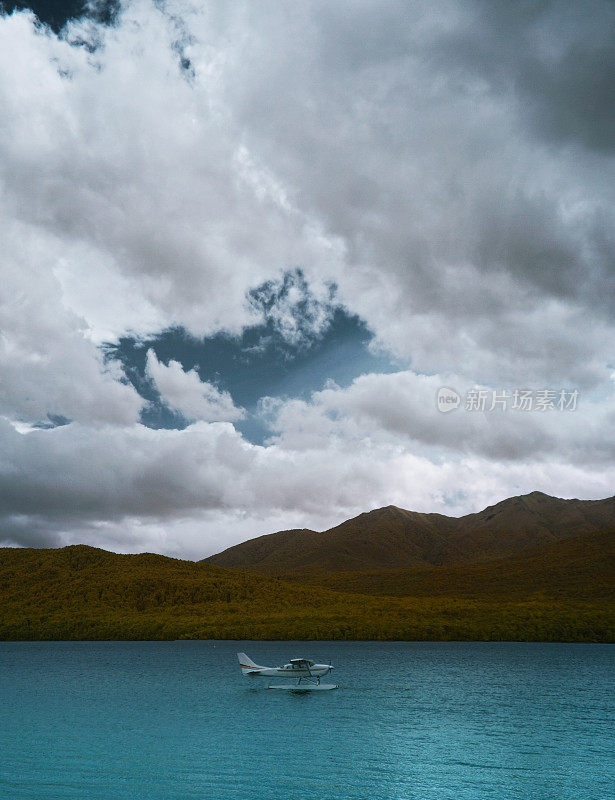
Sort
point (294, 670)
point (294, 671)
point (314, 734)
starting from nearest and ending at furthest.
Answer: point (314, 734) → point (294, 670) → point (294, 671)

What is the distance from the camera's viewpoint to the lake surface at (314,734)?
133 ft

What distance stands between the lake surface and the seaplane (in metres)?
2.62

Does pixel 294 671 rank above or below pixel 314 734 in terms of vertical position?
above

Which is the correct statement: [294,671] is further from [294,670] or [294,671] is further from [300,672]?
[300,672]

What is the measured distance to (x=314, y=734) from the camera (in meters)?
58.2

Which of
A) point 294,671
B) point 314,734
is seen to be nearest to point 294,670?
point 294,671

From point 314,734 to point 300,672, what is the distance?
3289 centimetres

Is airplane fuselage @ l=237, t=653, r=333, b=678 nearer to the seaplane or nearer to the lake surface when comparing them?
the seaplane

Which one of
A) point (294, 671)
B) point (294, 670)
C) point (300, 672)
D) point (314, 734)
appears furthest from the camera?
point (294, 671)

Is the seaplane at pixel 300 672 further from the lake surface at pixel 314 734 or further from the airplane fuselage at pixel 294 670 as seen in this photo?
the lake surface at pixel 314 734

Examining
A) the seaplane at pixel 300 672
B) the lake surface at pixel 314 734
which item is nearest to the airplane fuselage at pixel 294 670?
the seaplane at pixel 300 672

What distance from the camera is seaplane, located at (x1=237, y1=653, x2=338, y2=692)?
88562mm

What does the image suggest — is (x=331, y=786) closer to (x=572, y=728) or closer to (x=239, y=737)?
(x=239, y=737)

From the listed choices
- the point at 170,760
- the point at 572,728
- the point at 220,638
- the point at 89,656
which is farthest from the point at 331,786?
the point at 220,638
